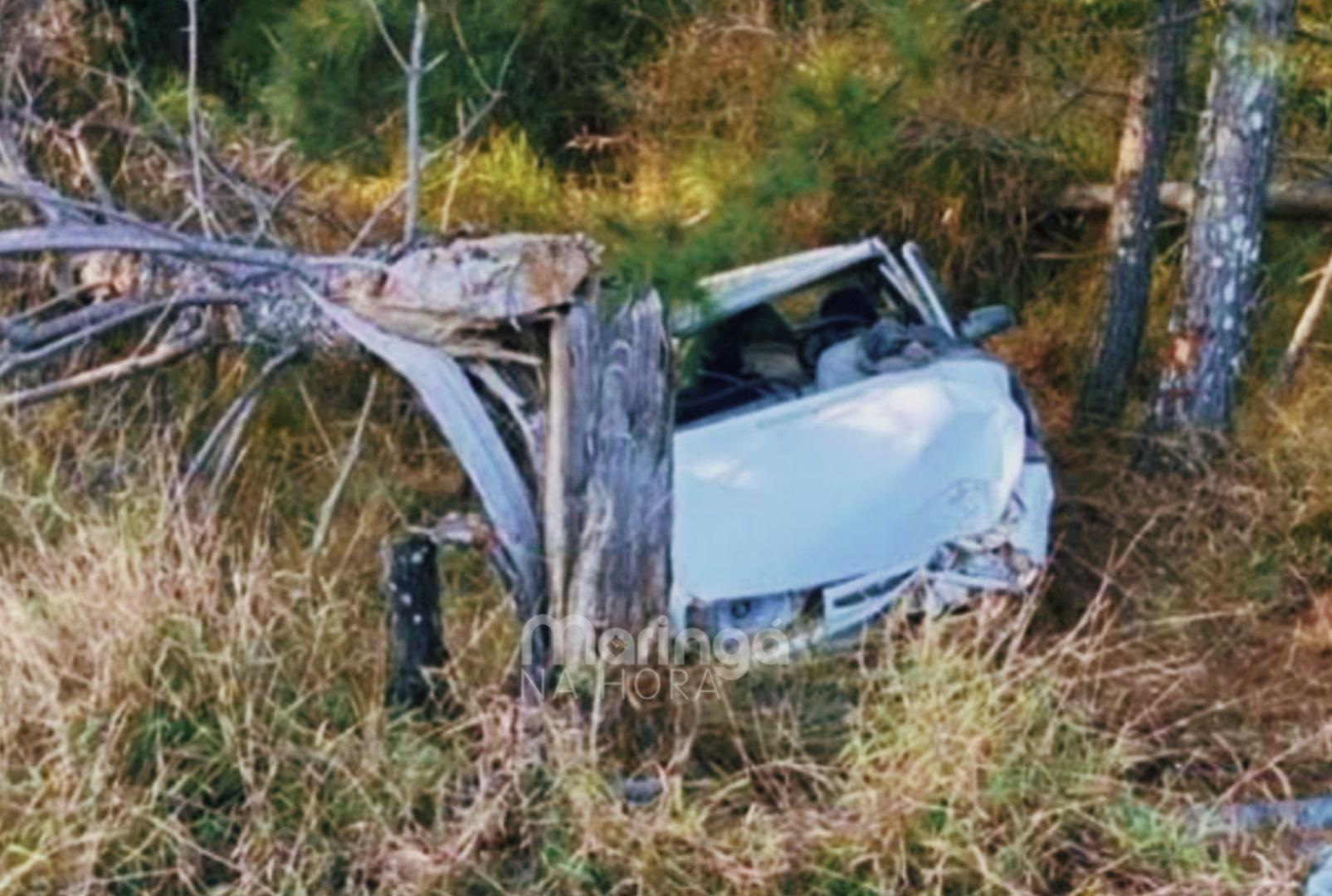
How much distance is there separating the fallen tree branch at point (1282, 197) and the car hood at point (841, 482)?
1872mm

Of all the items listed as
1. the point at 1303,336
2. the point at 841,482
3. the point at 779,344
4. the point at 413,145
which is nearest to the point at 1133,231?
the point at 1303,336

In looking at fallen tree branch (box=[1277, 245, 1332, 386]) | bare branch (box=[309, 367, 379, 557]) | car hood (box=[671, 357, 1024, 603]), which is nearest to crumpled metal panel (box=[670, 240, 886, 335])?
car hood (box=[671, 357, 1024, 603])

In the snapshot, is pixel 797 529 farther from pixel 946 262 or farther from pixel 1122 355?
pixel 946 262

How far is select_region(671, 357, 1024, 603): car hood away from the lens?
14.3 feet

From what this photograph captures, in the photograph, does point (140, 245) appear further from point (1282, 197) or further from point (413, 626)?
point (1282, 197)

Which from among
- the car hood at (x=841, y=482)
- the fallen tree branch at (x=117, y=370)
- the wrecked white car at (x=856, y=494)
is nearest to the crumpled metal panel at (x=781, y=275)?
the wrecked white car at (x=856, y=494)

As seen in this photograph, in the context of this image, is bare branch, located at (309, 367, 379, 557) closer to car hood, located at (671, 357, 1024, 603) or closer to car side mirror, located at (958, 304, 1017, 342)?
car hood, located at (671, 357, 1024, 603)

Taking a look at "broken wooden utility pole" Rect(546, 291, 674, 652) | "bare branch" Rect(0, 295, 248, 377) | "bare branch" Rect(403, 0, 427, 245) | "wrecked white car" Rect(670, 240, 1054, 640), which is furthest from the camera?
"wrecked white car" Rect(670, 240, 1054, 640)

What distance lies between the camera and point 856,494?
4.46 meters

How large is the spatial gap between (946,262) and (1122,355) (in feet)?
3.36

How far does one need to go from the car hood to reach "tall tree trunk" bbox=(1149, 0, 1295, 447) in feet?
3.00

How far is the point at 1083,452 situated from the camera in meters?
5.59

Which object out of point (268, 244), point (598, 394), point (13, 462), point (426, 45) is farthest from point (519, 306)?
point (426, 45)

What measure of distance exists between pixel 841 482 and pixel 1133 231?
1833 mm
